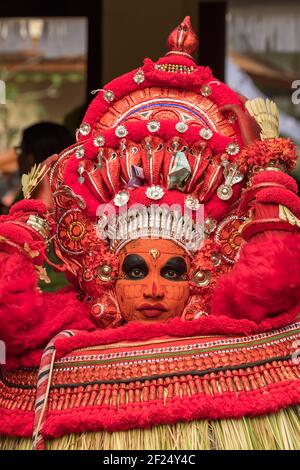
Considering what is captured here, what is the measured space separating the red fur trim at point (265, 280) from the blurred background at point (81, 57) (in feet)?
5.81

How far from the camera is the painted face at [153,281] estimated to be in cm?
346

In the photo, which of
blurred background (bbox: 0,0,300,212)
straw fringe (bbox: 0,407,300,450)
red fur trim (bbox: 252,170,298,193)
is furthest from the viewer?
blurred background (bbox: 0,0,300,212)

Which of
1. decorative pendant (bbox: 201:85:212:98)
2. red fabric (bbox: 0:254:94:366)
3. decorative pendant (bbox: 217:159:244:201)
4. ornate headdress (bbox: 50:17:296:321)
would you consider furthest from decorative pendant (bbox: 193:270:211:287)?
decorative pendant (bbox: 201:85:212:98)

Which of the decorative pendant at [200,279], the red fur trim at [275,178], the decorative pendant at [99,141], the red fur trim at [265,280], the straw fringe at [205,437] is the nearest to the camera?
the straw fringe at [205,437]

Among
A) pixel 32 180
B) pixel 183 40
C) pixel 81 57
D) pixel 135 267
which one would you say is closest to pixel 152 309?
pixel 135 267

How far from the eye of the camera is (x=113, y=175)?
361 centimetres

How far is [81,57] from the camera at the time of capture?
5.04 metres

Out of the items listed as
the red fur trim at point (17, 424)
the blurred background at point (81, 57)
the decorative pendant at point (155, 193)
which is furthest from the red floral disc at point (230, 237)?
Answer: the blurred background at point (81, 57)

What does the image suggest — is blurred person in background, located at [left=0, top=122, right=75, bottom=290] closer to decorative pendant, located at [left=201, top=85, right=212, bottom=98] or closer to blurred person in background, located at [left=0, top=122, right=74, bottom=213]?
blurred person in background, located at [left=0, top=122, right=74, bottom=213]

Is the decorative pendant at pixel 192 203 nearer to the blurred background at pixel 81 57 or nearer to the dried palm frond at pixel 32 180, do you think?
the dried palm frond at pixel 32 180

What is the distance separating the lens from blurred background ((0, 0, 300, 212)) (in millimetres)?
5008

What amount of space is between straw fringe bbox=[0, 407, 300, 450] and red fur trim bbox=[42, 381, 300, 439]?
19mm

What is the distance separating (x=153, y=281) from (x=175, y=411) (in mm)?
441

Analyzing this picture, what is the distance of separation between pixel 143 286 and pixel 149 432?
47 centimetres
